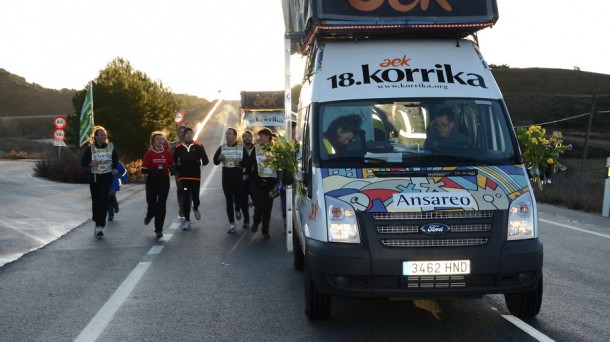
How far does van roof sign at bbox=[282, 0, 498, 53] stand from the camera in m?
7.50

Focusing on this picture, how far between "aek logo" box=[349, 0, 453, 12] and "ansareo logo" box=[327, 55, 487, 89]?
68cm

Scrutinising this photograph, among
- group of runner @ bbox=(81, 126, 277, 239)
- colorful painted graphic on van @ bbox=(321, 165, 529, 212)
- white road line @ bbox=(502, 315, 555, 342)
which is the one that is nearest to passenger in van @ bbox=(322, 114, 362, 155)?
colorful painted graphic on van @ bbox=(321, 165, 529, 212)

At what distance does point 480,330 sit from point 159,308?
2.89m

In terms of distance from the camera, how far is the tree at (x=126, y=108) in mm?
44188

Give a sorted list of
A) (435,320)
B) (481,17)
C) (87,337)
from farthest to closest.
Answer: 1. (481,17)
2. (435,320)
3. (87,337)

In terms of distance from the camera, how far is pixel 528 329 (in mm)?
6109

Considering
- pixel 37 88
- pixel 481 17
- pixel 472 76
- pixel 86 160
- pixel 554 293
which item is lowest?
pixel 554 293

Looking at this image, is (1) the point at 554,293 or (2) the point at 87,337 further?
(1) the point at 554,293

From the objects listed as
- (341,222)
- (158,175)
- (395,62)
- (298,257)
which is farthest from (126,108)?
(341,222)

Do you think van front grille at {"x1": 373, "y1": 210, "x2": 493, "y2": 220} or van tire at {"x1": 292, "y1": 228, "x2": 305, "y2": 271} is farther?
van tire at {"x1": 292, "y1": 228, "x2": 305, "y2": 271}

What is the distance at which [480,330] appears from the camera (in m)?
6.14

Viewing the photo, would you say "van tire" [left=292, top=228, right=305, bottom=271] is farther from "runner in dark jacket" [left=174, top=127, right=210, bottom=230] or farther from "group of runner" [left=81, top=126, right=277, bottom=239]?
"runner in dark jacket" [left=174, top=127, right=210, bottom=230]

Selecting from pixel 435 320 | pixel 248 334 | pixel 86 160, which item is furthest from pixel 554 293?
pixel 86 160

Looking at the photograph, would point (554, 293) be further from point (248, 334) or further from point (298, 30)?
point (298, 30)
